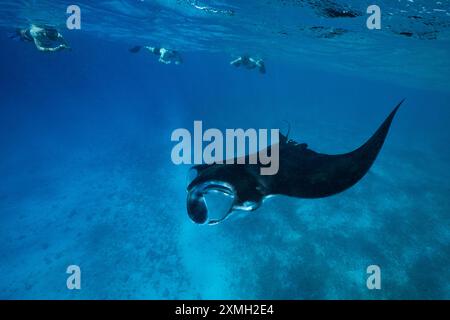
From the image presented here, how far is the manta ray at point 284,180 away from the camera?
4074 mm

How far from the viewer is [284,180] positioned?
14.8 ft

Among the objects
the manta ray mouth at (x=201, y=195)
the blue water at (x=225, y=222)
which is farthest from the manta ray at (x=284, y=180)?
the blue water at (x=225, y=222)

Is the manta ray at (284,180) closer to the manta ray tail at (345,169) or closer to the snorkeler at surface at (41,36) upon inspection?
the manta ray tail at (345,169)

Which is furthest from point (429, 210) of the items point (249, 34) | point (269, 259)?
point (249, 34)

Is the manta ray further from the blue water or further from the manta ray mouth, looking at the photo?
the blue water

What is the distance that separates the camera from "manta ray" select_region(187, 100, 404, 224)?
13.4ft

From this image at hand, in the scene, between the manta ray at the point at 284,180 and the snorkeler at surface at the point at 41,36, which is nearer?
the manta ray at the point at 284,180

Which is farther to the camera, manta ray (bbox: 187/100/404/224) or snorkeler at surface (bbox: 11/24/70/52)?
snorkeler at surface (bbox: 11/24/70/52)

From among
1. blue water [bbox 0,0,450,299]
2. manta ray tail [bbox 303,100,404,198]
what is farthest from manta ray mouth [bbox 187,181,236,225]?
blue water [bbox 0,0,450,299]

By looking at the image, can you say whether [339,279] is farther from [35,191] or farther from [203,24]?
[35,191]

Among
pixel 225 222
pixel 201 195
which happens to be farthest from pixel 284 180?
pixel 225 222

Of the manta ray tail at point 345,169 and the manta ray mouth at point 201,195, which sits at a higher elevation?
the manta ray tail at point 345,169

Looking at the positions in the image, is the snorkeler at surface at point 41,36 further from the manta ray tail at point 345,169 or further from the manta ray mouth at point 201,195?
the manta ray tail at point 345,169

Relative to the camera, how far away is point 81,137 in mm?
35844
